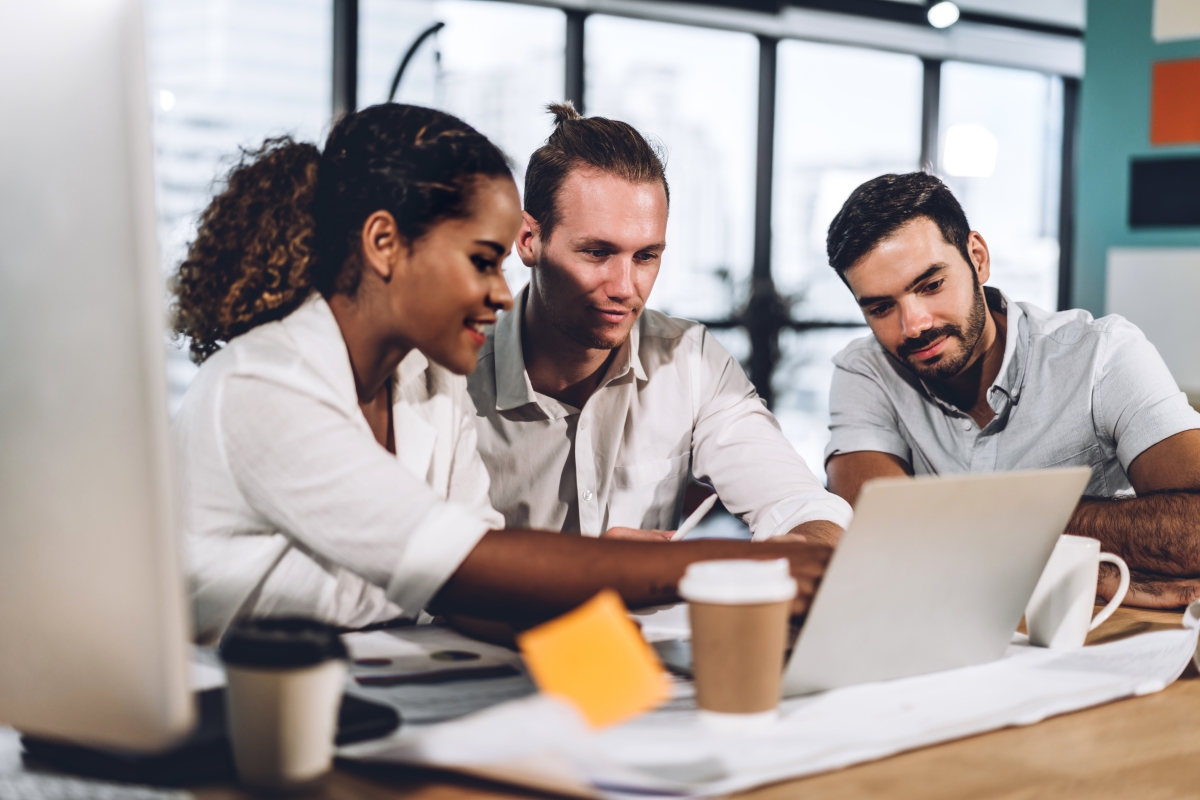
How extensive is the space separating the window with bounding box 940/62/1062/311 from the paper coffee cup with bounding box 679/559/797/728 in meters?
6.22

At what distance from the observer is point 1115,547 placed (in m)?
1.46

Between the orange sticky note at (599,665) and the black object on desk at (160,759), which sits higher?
the orange sticky note at (599,665)

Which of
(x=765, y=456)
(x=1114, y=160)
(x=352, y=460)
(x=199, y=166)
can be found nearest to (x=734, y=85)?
(x=1114, y=160)

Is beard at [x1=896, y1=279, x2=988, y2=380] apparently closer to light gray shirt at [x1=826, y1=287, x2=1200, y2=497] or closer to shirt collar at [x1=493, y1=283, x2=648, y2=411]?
light gray shirt at [x1=826, y1=287, x2=1200, y2=497]

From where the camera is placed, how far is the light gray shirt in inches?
70.6

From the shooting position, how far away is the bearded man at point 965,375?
180 centimetres

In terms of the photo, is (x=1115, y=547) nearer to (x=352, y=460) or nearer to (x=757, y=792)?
(x=757, y=792)

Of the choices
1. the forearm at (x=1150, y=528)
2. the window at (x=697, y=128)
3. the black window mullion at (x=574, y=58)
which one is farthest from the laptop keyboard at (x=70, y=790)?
the window at (x=697, y=128)

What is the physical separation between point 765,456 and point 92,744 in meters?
1.12

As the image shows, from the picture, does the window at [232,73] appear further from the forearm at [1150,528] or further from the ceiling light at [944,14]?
the forearm at [1150,528]

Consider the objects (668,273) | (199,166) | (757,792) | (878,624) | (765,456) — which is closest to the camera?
(757,792)

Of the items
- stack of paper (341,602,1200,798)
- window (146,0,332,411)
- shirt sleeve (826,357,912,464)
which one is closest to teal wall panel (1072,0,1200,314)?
shirt sleeve (826,357,912,464)

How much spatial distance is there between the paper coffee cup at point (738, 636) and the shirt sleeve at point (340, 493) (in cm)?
22

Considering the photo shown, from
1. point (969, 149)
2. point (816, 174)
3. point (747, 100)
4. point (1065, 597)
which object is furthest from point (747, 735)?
point (816, 174)
